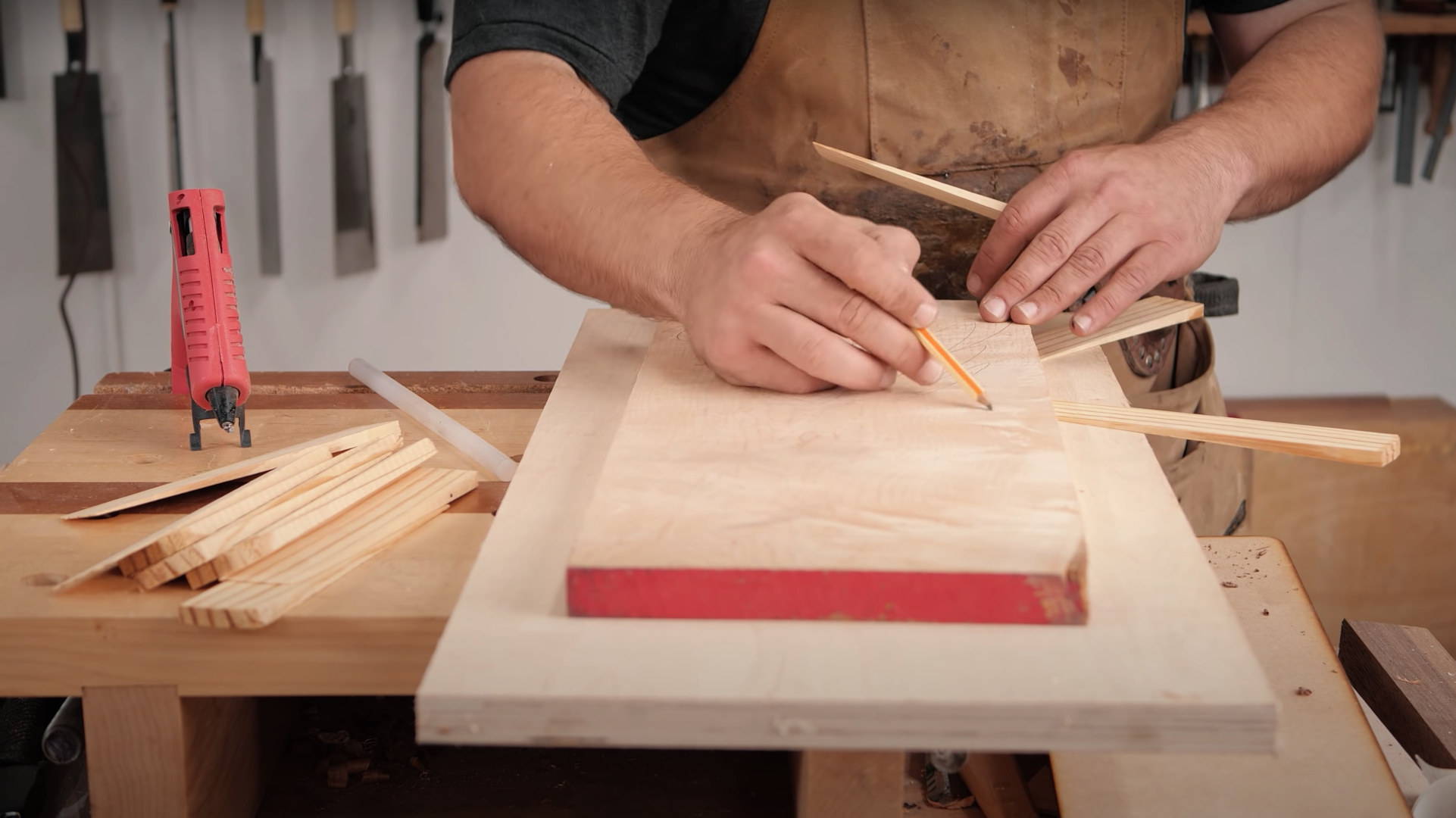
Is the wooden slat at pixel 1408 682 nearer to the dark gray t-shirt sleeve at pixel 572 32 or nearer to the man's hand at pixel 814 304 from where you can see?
the man's hand at pixel 814 304

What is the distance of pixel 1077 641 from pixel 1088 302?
0.62 meters

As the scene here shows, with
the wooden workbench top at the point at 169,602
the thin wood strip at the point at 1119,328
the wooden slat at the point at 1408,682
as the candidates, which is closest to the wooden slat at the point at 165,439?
the wooden workbench top at the point at 169,602

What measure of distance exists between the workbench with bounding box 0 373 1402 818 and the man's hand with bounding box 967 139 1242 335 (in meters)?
0.35

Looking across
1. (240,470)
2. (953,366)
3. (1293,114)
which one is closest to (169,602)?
(240,470)

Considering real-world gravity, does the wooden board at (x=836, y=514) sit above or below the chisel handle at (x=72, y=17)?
below

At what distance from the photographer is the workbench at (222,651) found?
86 cm

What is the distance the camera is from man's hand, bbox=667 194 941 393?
3.30 ft

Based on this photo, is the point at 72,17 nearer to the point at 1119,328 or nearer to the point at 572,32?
the point at 572,32

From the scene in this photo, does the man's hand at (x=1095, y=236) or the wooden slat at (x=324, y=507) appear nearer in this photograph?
the wooden slat at (x=324, y=507)

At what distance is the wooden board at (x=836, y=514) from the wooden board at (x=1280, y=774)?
0.95 feet

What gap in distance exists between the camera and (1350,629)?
1.32 m

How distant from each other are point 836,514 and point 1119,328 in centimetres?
60

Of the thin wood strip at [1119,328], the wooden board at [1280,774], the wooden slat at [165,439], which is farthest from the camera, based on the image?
the thin wood strip at [1119,328]

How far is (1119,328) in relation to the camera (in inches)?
50.2
